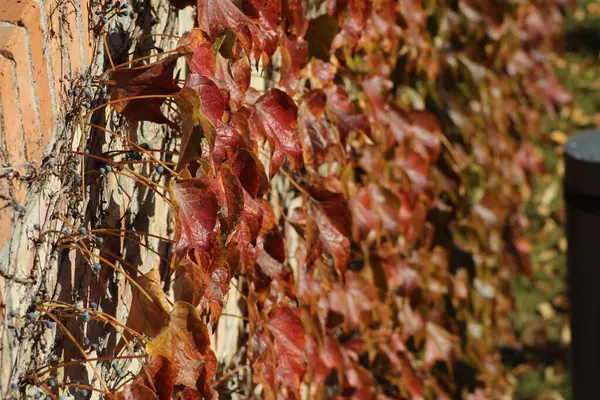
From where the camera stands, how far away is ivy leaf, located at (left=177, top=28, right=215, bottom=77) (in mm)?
1163

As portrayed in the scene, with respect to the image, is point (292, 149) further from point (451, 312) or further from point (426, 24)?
point (451, 312)

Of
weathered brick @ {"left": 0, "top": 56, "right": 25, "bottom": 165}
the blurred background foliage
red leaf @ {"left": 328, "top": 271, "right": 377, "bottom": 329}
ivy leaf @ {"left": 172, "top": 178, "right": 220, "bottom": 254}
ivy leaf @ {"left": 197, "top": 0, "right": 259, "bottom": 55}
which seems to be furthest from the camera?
the blurred background foliage

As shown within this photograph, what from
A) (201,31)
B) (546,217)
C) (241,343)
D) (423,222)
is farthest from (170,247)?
(546,217)

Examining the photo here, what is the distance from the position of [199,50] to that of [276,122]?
226 mm

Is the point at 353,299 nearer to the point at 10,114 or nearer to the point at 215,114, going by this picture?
the point at 215,114

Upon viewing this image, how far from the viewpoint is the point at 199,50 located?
117 cm

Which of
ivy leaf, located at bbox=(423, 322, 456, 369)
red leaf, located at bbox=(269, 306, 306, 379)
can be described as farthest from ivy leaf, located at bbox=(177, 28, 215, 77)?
ivy leaf, located at bbox=(423, 322, 456, 369)

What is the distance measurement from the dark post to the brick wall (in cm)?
104

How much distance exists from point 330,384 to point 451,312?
629 mm

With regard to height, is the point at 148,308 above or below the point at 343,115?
below

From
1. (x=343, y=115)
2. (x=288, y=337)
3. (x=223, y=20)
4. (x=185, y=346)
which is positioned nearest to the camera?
(x=185, y=346)

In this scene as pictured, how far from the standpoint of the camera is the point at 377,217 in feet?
6.54

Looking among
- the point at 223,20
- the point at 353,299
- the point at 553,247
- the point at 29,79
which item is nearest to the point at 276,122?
the point at 223,20

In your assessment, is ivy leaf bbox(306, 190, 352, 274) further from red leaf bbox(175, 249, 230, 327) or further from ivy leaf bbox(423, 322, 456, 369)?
ivy leaf bbox(423, 322, 456, 369)
